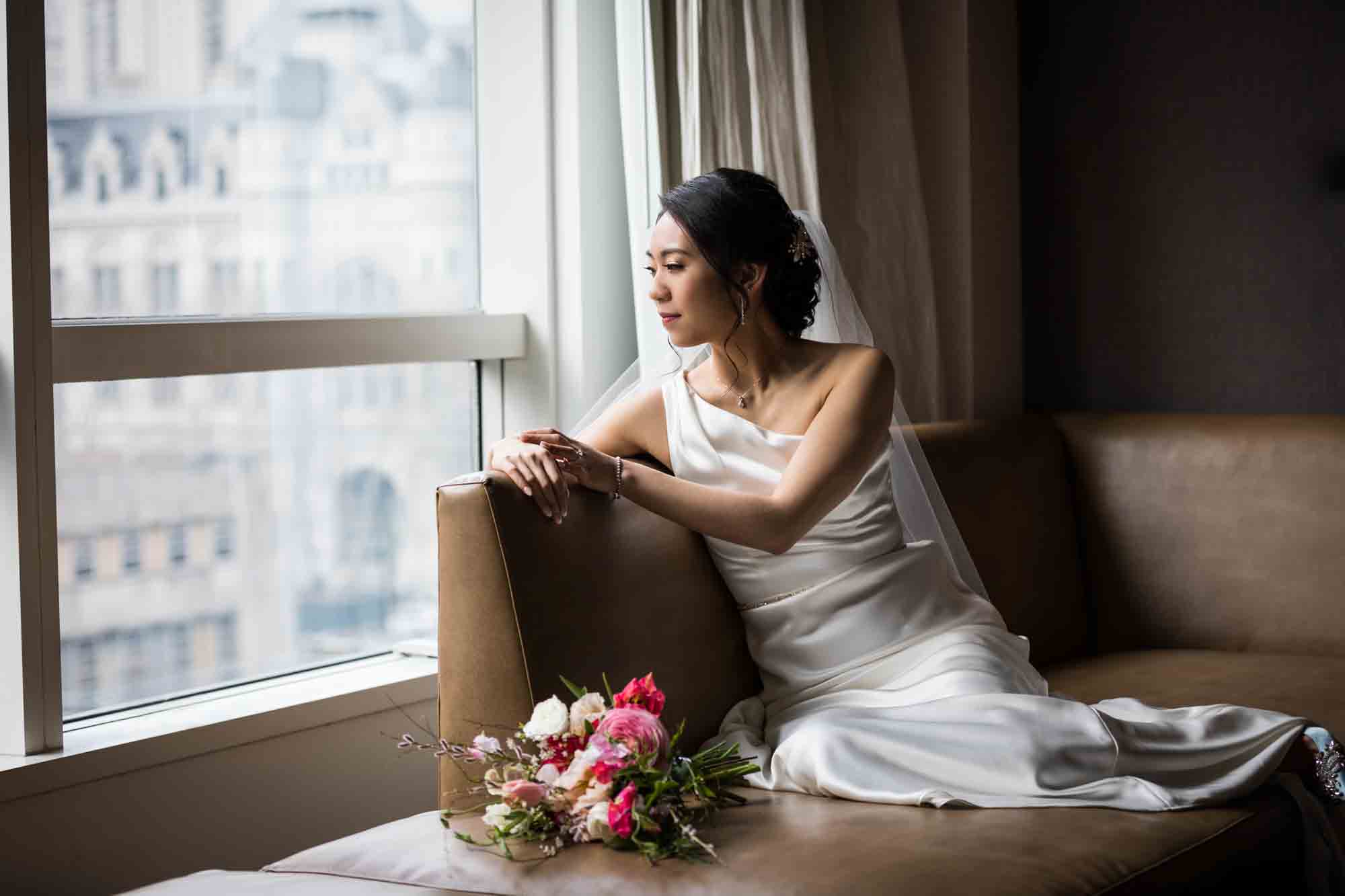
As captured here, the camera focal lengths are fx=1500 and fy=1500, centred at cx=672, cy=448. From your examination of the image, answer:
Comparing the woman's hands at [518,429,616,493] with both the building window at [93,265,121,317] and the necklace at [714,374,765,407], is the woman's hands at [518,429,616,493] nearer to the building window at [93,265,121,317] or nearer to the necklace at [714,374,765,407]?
the necklace at [714,374,765,407]

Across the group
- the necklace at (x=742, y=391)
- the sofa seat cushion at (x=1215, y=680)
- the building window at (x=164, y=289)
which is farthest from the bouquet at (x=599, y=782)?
the sofa seat cushion at (x=1215, y=680)

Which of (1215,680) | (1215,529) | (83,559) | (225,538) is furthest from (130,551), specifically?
(1215,529)

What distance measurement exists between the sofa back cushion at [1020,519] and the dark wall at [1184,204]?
63cm

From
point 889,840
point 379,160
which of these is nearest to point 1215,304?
point 379,160

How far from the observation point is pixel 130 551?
2.70m

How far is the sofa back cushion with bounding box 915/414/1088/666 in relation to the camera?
11.3ft

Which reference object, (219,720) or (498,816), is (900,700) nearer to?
(498,816)

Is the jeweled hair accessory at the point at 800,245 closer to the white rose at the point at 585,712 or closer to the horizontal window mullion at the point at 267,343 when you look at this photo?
the horizontal window mullion at the point at 267,343

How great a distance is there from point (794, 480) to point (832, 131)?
1.36 meters

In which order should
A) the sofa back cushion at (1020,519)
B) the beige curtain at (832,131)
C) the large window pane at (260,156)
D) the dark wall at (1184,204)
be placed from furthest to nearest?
1. the dark wall at (1184,204)
2. the sofa back cushion at (1020,519)
3. the beige curtain at (832,131)
4. the large window pane at (260,156)

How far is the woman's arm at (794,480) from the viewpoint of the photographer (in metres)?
2.52

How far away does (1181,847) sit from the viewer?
2.14 m

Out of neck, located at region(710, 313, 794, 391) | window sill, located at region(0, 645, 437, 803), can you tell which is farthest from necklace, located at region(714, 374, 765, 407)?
window sill, located at region(0, 645, 437, 803)

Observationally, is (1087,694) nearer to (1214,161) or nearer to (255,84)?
(1214,161)
